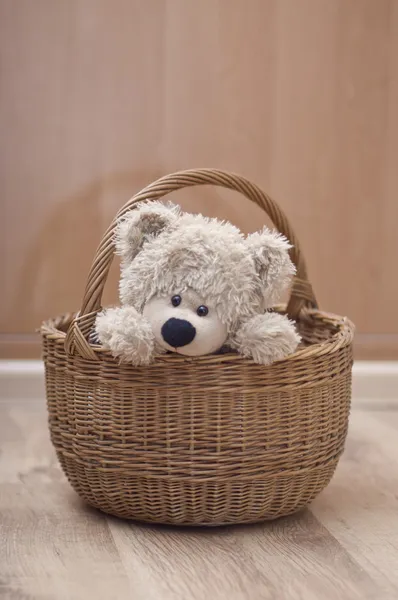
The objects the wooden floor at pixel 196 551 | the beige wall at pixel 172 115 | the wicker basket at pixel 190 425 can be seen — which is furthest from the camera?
the beige wall at pixel 172 115

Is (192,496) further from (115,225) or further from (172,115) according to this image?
(172,115)

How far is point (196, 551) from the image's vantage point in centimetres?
103

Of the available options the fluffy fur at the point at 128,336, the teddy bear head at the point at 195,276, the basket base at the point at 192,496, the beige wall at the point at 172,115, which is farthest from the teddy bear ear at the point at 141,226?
the beige wall at the point at 172,115

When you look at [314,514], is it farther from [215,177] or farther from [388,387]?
[388,387]

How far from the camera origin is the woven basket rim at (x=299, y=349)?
101 cm

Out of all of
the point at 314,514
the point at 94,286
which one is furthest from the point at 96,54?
the point at 314,514

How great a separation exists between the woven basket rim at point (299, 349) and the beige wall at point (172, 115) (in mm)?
453

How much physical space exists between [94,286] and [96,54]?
0.84 metres

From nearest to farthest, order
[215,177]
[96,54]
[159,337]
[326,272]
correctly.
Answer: [159,337] → [215,177] → [96,54] → [326,272]

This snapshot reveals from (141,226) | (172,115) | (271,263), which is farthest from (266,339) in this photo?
(172,115)

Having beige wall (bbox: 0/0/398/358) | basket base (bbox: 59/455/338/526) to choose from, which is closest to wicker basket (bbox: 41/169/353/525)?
basket base (bbox: 59/455/338/526)

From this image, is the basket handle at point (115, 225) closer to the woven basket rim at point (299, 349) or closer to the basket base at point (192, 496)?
the woven basket rim at point (299, 349)

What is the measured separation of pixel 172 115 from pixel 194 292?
840 millimetres

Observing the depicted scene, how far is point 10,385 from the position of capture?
1.80m
